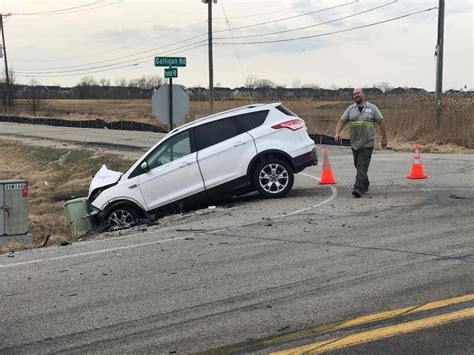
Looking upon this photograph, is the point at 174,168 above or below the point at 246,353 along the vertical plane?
above

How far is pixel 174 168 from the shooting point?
998cm

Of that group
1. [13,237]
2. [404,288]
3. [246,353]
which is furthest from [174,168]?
[246,353]

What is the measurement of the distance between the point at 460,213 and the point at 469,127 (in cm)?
1688

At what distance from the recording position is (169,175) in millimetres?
9984

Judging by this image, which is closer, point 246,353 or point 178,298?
point 246,353

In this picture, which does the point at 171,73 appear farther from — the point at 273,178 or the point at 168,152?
the point at 273,178

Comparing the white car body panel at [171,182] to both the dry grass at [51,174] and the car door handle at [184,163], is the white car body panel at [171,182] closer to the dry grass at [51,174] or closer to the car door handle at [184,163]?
the car door handle at [184,163]

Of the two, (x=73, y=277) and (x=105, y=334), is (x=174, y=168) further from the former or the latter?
(x=105, y=334)

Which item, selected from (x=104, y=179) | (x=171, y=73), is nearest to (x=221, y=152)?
(x=104, y=179)

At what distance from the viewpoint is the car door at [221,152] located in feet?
32.9

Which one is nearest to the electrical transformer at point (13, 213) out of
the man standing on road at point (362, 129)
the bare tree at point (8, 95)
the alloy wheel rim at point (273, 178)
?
the alloy wheel rim at point (273, 178)

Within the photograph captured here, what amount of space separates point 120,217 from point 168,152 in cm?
146

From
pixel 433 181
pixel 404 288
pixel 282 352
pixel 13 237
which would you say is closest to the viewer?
pixel 282 352

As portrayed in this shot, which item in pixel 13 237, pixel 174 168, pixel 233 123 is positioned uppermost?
pixel 233 123
